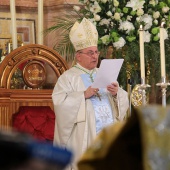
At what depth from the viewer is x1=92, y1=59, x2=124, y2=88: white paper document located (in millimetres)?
5129

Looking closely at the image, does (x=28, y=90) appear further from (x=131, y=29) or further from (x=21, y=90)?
(x=131, y=29)

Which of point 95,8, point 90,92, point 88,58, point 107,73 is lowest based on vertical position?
point 90,92

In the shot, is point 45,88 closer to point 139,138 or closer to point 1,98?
point 1,98

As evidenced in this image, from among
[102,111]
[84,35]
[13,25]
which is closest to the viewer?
[102,111]

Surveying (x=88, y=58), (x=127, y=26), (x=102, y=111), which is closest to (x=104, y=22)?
(x=127, y=26)

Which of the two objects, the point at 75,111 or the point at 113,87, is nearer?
the point at 113,87

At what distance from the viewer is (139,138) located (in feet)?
4.81

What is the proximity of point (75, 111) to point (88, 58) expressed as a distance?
1.51 ft

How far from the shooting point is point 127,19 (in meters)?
6.31

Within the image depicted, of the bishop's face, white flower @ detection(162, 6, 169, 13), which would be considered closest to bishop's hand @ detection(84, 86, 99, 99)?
the bishop's face

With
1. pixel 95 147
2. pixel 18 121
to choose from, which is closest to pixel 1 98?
pixel 18 121

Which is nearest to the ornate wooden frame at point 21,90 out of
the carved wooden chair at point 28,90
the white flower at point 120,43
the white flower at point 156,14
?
the carved wooden chair at point 28,90

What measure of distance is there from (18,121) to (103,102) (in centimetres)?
130

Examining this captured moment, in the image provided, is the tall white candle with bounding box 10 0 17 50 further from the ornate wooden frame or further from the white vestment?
the white vestment
